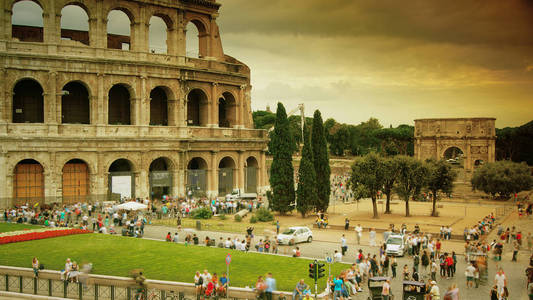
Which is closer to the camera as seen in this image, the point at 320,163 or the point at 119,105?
the point at 320,163

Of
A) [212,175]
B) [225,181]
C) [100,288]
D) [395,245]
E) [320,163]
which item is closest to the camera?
[100,288]

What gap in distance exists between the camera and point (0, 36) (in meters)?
41.6

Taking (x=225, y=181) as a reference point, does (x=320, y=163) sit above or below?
above

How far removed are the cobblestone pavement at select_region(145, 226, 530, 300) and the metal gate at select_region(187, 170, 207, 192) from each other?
14.2 m

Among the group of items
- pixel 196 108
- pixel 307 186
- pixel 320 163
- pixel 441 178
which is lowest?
pixel 307 186

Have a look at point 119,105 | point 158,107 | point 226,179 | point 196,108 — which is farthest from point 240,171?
point 119,105

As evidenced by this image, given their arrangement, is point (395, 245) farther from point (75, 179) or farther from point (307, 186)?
point (75, 179)

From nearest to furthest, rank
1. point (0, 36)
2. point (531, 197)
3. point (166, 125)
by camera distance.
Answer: point (0, 36) → point (166, 125) → point (531, 197)

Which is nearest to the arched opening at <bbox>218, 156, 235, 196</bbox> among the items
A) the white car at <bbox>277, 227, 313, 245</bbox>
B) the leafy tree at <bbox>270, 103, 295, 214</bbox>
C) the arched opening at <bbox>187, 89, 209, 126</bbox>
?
the arched opening at <bbox>187, 89, 209, 126</bbox>

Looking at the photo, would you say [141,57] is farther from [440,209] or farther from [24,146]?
[440,209]

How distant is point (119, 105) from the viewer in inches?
1970

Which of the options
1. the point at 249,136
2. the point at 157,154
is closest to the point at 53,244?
the point at 157,154

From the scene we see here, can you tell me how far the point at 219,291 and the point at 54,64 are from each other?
104ft

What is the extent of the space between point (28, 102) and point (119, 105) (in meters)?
8.49
